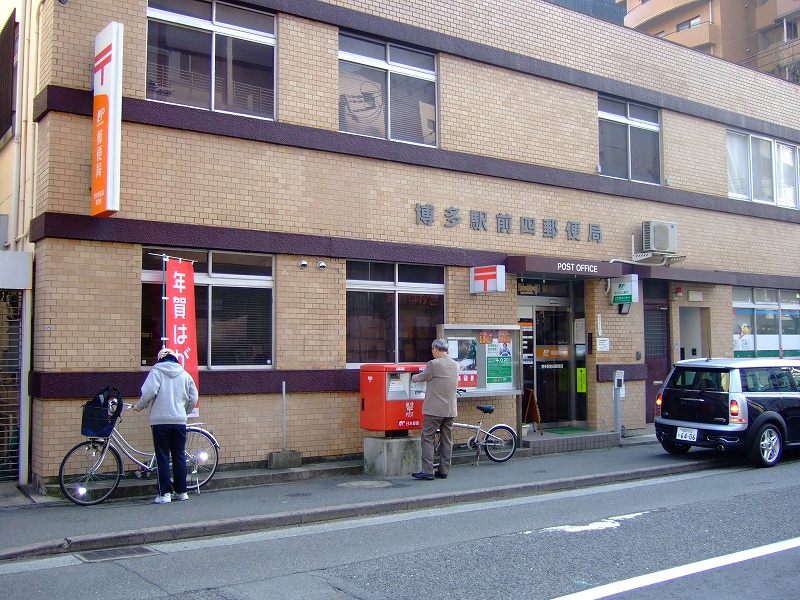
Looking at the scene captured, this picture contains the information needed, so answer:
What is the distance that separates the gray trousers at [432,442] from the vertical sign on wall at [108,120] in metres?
4.98

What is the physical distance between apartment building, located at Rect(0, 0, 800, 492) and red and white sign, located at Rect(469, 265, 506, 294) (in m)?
0.07

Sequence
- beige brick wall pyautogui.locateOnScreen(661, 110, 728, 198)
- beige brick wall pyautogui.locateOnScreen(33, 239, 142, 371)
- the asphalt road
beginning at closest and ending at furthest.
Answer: the asphalt road → beige brick wall pyautogui.locateOnScreen(33, 239, 142, 371) → beige brick wall pyautogui.locateOnScreen(661, 110, 728, 198)

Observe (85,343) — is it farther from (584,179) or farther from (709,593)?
(584,179)

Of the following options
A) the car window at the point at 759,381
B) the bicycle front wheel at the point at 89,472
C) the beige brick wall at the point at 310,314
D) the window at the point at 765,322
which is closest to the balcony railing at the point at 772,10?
the window at the point at 765,322

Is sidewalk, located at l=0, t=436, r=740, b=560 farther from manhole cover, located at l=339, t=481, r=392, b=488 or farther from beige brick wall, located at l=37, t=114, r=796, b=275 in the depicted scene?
beige brick wall, located at l=37, t=114, r=796, b=275

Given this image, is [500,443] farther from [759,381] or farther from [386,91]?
[386,91]

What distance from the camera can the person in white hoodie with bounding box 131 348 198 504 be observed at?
9406 mm

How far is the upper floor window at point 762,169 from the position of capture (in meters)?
18.3

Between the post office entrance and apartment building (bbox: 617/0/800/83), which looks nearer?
the post office entrance

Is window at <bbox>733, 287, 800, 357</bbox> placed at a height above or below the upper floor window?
below

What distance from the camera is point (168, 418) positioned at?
9.41 metres

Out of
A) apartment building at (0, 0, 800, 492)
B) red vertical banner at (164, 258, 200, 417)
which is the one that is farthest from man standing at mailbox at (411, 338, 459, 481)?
red vertical banner at (164, 258, 200, 417)

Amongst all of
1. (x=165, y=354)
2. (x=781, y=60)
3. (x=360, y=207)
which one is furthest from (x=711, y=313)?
(x=781, y=60)

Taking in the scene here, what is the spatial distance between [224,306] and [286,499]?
306 cm
